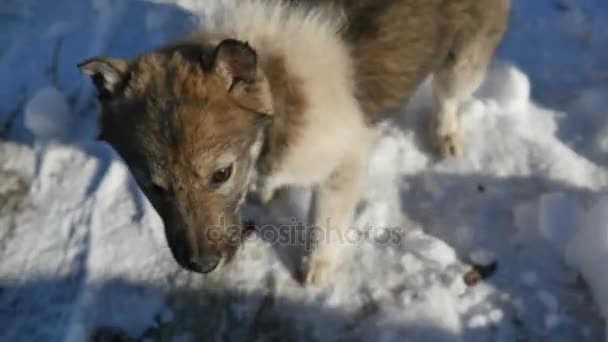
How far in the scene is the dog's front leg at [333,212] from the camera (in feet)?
9.67

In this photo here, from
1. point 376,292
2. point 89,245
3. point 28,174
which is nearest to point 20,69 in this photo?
point 28,174

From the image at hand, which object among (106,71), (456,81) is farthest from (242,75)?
(456,81)

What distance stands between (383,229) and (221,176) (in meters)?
1.34

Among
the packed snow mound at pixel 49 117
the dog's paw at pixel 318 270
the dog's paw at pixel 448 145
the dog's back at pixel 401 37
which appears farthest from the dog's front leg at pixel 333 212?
the packed snow mound at pixel 49 117

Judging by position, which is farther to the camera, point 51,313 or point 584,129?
point 584,129

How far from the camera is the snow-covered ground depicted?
127 inches

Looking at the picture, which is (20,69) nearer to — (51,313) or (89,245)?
(89,245)

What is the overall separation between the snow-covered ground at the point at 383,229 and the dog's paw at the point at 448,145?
63 mm

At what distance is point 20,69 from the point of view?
13.1 ft

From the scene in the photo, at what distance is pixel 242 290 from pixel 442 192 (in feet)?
3.87

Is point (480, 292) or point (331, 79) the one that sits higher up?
point (331, 79)

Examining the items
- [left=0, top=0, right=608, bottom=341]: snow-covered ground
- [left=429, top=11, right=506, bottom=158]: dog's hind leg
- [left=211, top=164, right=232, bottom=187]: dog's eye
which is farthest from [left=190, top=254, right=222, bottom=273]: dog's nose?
[left=429, top=11, right=506, bottom=158]: dog's hind leg

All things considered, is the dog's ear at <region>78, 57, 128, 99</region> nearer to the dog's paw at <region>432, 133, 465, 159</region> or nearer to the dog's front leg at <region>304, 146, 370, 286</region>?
the dog's front leg at <region>304, 146, 370, 286</region>

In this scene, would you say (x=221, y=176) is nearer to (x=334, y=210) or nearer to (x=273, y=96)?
(x=273, y=96)
